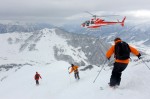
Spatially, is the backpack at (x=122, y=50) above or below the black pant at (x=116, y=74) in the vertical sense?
above

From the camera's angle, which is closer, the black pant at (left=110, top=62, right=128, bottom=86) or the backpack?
the backpack

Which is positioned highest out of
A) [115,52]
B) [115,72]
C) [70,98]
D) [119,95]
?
[115,52]

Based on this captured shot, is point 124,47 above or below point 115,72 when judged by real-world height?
above

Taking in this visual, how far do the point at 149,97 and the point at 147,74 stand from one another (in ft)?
12.9

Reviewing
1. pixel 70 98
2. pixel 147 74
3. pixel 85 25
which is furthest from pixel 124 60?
pixel 85 25

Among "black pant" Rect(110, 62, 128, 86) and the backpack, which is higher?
the backpack

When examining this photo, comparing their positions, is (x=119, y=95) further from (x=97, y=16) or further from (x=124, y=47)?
(x=97, y=16)

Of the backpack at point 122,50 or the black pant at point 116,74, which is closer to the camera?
the backpack at point 122,50

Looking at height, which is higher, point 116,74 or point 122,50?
point 122,50

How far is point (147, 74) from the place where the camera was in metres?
16.2

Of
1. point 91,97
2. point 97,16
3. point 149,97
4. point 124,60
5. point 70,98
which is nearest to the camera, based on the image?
point 149,97

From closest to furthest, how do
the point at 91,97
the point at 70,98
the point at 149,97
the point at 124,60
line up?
the point at 149,97 → the point at 124,60 → the point at 91,97 → the point at 70,98

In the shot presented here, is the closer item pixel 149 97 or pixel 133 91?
pixel 149 97

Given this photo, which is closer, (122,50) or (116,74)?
(122,50)
